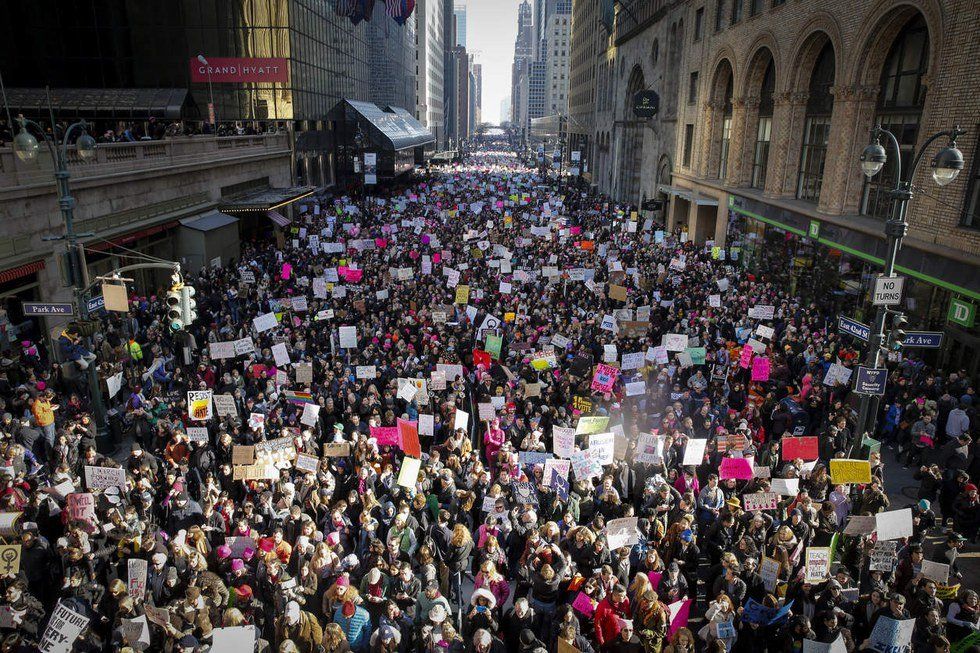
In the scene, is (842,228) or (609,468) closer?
(609,468)

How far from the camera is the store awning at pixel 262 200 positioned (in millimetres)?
31406

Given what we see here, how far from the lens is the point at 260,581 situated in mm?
9086

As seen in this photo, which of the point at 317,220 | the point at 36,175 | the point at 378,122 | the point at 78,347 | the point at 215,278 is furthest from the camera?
the point at 378,122

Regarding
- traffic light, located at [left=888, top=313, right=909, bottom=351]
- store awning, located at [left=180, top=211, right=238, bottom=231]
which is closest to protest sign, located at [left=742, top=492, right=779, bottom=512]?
traffic light, located at [left=888, top=313, right=909, bottom=351]

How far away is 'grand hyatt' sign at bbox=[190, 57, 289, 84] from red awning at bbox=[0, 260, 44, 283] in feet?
84.9

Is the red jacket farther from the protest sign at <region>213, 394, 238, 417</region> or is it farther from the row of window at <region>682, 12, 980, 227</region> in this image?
the row of window at <region>682, 12, 980, 227</region>

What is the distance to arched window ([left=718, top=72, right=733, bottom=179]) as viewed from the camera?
34781 mm

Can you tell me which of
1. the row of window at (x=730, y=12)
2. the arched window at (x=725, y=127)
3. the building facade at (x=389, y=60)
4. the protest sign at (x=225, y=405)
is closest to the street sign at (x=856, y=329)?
the protest sign at (x=225, y=405)

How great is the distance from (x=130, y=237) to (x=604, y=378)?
1807cm

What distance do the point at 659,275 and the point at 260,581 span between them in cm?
2205

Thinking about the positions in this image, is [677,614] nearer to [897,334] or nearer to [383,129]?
[897,334]

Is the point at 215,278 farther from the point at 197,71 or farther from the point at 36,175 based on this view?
the point at 197,71

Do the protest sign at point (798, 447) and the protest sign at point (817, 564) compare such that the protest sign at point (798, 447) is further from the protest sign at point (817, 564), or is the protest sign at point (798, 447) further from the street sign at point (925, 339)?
the street sign at point (925, 339)

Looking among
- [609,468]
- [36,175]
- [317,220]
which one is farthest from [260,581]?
[317,220]
